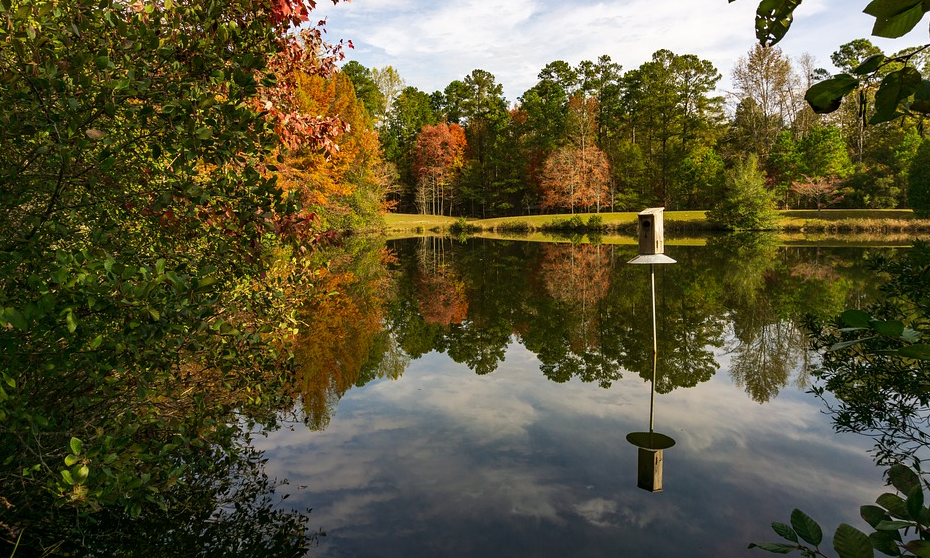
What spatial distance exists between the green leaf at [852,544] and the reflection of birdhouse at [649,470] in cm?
602

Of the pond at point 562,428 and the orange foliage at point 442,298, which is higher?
the orange foliage at point 442,298

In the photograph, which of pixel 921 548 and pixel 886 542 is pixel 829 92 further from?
pixel 886 542

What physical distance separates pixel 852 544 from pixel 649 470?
254 inches

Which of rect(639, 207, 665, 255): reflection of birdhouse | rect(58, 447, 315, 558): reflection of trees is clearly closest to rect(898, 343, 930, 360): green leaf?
rect(58, 447, 315, 558): reflection of trees

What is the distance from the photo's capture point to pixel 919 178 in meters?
34.8

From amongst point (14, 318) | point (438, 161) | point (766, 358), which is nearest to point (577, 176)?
point (438, 161)

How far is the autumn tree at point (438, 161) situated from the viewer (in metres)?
68.8

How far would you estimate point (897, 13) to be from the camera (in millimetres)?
1040

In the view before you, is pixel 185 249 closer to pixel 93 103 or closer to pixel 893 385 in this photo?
pixel 93 103

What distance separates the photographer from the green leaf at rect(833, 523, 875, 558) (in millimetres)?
1244

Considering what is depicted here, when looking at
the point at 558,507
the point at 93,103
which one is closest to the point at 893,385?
the point at 558,507

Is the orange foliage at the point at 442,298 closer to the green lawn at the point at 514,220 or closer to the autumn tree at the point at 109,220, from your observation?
the autumn tree at the point at 109,220

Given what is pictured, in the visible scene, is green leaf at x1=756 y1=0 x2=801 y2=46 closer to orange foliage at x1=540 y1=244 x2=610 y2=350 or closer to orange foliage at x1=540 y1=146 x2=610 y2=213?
orange foliage at x1=540 y1=244 x2=610 y2=350

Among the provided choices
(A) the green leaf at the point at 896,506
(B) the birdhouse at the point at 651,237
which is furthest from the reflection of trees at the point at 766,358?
(A) the green leaf at the point at 896,506
